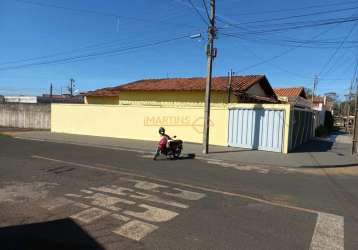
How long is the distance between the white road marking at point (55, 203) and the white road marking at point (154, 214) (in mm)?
1343

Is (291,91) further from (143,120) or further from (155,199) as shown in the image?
(155,199)

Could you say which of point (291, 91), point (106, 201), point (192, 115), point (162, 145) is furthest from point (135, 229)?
point (291, 91)

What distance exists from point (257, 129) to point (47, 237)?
42.2 feet

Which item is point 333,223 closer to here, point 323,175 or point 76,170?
point 323,175

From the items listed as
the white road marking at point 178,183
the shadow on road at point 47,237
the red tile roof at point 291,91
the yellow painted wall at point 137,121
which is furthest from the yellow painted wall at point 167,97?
the red tile roof at point 291,91

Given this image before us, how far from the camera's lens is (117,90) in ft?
84.4

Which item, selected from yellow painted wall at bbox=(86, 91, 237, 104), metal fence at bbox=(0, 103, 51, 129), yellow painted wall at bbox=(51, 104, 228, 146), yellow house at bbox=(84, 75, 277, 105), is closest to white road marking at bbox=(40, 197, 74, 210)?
yellow painted wall at bbox=(51, 104, 228, 146)

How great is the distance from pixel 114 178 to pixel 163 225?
373cm

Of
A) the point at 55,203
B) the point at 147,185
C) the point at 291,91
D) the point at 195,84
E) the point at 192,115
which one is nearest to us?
the point at 55,203

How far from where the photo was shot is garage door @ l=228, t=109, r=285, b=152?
15445mm

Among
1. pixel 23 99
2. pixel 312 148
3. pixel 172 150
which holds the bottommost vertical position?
pixel 312 148

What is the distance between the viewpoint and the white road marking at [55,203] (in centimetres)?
605

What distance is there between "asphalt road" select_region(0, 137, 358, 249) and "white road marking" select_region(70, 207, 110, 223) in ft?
0.06

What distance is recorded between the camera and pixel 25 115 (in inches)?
1198
